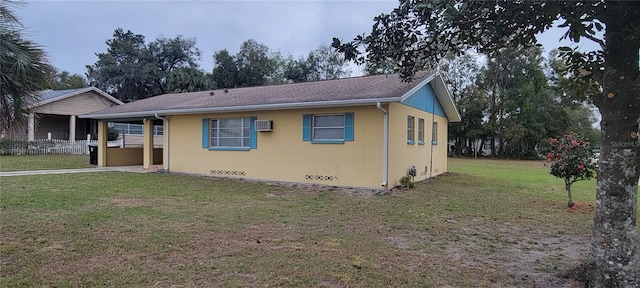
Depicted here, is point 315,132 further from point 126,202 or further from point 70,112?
point 70,112

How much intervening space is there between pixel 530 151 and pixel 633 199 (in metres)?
30.9

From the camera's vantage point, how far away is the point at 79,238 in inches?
193

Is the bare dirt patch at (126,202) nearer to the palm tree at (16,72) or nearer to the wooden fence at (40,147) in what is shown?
the palm tree at (16,72)

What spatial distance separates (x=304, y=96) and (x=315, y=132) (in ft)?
4.08

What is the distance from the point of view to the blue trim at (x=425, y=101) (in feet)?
38.7

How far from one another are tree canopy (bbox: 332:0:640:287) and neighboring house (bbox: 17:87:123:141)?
81.7 feet

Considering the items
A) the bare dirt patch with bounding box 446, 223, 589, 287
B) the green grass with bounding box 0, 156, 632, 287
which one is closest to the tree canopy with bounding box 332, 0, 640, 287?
the bare dirt patch with bounding box 446, 223, 589, 287

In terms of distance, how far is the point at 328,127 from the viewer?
10.8 metres

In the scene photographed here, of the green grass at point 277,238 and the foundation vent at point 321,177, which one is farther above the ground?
the foundation vent at point 321,177

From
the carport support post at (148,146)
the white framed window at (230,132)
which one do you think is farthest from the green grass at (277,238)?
the carport support post at (148,146)

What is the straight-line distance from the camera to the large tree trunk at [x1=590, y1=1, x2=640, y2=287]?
10.9 ft

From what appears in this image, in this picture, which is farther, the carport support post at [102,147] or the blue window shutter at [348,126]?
the carport support post at [102,147]

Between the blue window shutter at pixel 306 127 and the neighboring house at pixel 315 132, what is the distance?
29 mm

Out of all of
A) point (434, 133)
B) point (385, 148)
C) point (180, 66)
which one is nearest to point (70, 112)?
point (180, 66)
